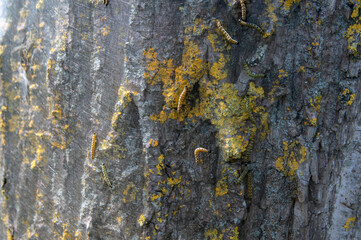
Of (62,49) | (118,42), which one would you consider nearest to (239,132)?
(118,42)

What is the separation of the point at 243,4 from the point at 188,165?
75 cm

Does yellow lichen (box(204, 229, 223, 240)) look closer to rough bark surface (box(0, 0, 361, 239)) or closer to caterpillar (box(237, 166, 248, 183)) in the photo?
rough bark surface (box(0, 0, 361, 239))

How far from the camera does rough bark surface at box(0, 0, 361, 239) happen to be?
4.23 feet

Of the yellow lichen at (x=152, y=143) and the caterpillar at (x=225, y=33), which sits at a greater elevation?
the caterpillar at (x=225, y=33)

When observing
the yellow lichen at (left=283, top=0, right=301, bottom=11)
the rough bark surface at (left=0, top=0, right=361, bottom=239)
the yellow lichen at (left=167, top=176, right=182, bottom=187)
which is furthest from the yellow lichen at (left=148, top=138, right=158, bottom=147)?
the yellow lichen at (left=283, top=0, right=301, bottom=11)

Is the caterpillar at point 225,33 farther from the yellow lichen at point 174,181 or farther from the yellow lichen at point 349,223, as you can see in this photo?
the yellow lichen at point 349,223

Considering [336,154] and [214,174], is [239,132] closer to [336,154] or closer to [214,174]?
[214,174]

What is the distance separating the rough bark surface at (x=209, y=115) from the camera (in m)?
1.29

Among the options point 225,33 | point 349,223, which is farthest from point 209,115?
point 349,223

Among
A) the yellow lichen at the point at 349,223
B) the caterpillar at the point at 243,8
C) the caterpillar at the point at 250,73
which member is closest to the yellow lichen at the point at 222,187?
the caterpillar at the point at 250,73

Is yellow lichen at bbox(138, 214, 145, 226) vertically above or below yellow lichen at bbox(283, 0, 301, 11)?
below

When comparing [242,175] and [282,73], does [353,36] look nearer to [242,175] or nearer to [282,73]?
[282,73]

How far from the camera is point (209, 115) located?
53.1 inches

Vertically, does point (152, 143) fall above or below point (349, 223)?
above
